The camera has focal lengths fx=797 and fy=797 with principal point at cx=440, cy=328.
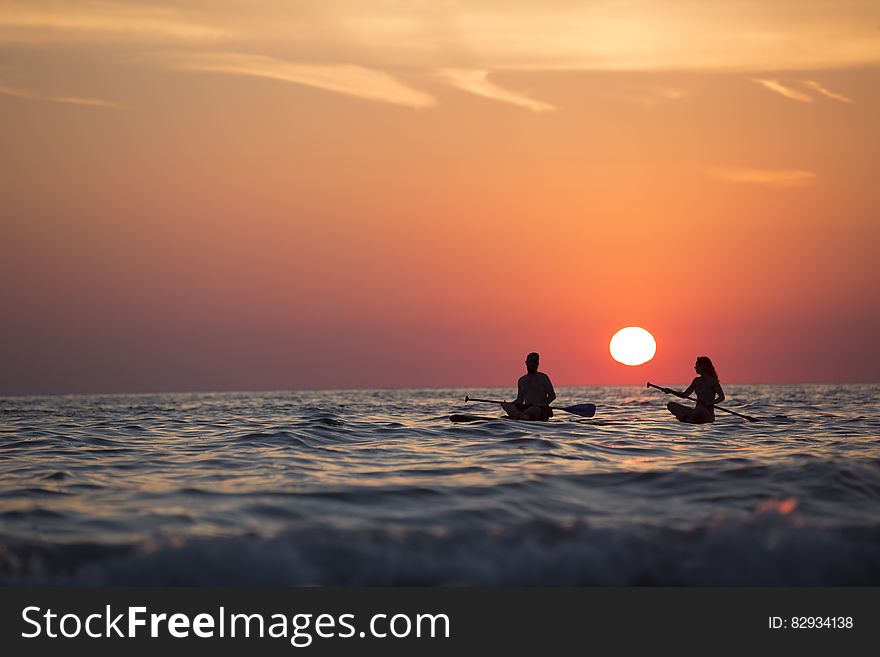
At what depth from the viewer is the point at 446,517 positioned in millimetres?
11180

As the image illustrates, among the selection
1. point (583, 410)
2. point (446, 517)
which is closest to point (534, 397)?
point (583, 410)

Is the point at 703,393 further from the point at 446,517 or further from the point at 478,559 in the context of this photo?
the point at 478,559

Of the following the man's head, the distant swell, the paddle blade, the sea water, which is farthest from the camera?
the paddle blade

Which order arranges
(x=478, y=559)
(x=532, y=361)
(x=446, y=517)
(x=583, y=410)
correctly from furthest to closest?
(x=583, y=410)
(x=532, y=361)
(x=446, y=517)
(x=478, y=559)

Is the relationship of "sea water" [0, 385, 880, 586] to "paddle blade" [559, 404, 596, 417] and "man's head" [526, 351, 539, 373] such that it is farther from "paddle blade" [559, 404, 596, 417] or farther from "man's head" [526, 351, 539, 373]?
"paddle blade" [559, 404, 596, 417]

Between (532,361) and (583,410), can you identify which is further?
(583,410)

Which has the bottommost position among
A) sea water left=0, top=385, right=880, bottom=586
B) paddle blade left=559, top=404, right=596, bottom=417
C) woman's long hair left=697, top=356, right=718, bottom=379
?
paddle blade left=559, top=404, right=596, bottom=417

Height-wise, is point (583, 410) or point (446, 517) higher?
point (446, 517)

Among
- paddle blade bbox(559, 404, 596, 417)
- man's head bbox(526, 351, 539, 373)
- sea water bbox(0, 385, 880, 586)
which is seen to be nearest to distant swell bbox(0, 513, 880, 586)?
sea water bbox(0, 385, 880, 586)

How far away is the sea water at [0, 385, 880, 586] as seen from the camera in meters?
9.55

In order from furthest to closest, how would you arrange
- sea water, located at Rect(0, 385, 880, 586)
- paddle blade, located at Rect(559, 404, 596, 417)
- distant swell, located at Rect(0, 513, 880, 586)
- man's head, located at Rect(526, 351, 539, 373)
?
paddle blade, located at Rect(559, 404, 596, 417) < man's head, located at Rect(526, 351, 539, 373) < sea water, located at Rect(0, 385, 880, 586) < distant swell, located at Rect(0, 513, 880, 586)

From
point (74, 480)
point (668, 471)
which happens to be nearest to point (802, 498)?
point (668, 471)

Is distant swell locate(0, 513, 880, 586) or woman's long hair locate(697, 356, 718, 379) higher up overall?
woman's long hair locate(697, 356, 718, 379)

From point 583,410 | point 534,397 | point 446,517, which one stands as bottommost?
point 583,410
